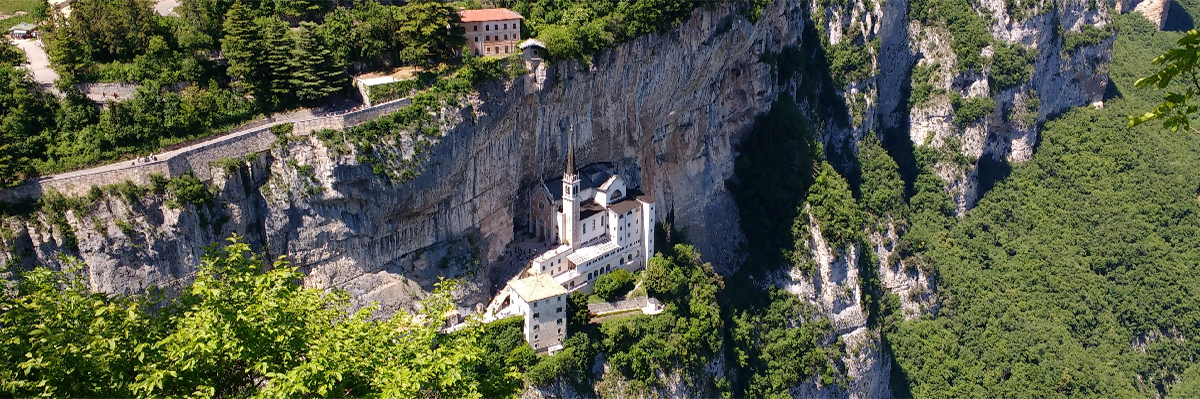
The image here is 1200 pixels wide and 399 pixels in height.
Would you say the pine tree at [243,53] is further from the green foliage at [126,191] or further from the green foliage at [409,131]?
the green foliage at [126,191]

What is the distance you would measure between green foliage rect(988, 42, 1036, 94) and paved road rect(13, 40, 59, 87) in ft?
235

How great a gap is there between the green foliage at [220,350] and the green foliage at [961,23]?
239 ft

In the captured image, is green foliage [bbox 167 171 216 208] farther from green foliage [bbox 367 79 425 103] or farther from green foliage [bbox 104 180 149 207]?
green foliage [bbox 367 79 425 103]

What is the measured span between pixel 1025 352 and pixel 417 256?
4783cm

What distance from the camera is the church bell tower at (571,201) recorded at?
47844 millimetres

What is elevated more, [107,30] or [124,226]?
[107,30]

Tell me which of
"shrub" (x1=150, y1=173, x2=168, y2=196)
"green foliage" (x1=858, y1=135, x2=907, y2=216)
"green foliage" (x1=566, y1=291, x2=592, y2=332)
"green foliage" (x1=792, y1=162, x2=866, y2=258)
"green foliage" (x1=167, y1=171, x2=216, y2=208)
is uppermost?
"shrub" (x1=150, y1=173, x2=168, y2=196)

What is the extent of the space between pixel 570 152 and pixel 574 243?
16.1ft

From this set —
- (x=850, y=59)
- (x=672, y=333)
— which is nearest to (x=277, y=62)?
(x=672, y=333)

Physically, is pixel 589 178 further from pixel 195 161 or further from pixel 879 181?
pixel 879 181

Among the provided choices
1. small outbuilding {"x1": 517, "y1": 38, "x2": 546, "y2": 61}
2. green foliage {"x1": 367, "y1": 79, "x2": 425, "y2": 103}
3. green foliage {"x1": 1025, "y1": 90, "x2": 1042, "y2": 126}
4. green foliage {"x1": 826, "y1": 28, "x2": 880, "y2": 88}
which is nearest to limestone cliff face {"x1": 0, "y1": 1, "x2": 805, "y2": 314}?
small outbuilding {"x1": 517, "y1": 38, "x2": 546, "y2": 61}

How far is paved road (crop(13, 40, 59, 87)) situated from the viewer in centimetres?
3912

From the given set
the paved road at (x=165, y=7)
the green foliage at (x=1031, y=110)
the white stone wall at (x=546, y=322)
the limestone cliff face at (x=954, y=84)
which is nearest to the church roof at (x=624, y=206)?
the white stone wall at (x=546, y=322)

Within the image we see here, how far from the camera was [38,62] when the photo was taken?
40.7m
